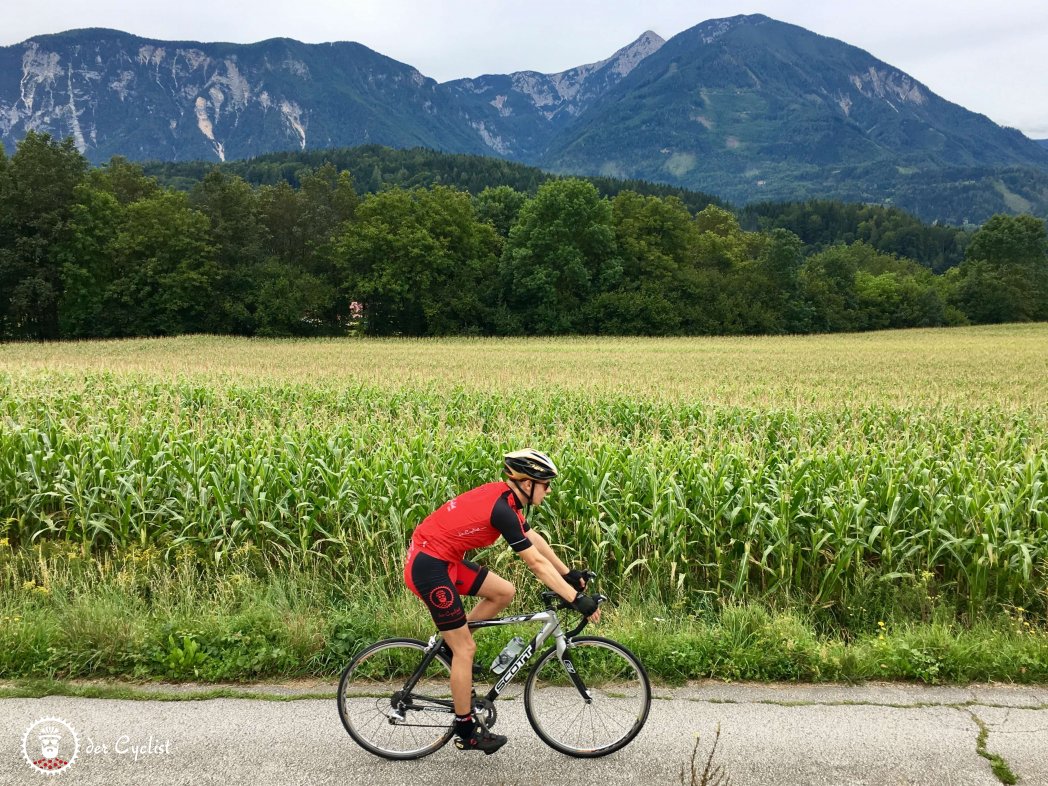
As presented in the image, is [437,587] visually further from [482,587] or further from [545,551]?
[545,551]

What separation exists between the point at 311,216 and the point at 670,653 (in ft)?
216

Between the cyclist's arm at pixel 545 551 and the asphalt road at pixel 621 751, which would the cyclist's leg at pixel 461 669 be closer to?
the asphalt road at pixel 621 751

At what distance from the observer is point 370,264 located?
61.2m

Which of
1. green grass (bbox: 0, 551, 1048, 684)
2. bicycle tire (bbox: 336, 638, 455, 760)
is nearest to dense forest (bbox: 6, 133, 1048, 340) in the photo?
green grass (bbox: 0, 551, 1048, 684)

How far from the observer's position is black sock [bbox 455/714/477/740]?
4145 millimetres

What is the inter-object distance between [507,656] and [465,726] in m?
0.49

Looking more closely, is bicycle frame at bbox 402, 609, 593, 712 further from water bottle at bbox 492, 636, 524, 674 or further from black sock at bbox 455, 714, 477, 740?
black sock at bbox 455, 714, 477, 740

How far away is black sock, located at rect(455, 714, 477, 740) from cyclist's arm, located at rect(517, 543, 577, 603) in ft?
3.32

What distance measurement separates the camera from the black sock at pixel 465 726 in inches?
163

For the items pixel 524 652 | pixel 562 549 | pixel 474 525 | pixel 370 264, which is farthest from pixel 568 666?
pixel 370 264

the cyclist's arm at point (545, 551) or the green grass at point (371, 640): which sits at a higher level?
the cyclist's arm at point (545, 551)

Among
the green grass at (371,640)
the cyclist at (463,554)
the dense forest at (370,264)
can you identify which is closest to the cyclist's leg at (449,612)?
the cyclist at (463,554)

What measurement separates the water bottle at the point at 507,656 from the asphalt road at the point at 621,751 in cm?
58

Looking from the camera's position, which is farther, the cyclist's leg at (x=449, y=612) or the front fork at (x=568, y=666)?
the front fork at (x=568, y=666)
